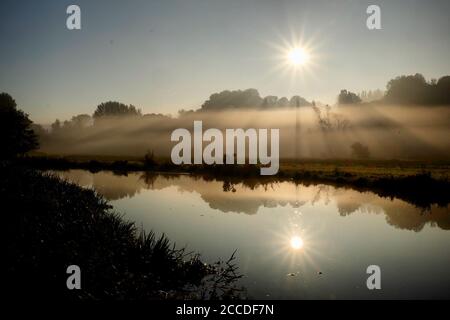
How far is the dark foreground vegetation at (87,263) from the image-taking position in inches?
361

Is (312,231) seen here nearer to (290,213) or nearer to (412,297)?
(290,213)

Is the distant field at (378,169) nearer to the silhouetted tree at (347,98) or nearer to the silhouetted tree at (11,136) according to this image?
the silhouetted tree at (11,136)

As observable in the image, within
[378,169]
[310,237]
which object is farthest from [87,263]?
[378,169]

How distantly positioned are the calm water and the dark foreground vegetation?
163 cm

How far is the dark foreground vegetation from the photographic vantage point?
916 centimetres

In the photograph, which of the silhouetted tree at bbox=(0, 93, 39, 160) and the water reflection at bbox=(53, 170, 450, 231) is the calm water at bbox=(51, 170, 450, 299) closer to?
the water reflection at bbox=(53, 170, 450, 231)

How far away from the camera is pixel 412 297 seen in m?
11.5

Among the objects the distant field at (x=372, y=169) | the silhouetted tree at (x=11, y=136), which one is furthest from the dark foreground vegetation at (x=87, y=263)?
the silhouetted tree at (x=11, y=136)

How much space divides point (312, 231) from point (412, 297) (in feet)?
31.2

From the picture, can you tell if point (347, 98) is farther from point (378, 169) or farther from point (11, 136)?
point (11, 136)

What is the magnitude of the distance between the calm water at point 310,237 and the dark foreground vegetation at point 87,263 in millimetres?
1634

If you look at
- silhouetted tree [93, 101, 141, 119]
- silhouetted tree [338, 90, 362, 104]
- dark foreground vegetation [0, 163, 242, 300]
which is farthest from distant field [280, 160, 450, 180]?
silhouetted tree [93, 101, 141, 119]

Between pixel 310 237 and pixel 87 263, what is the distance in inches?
470
